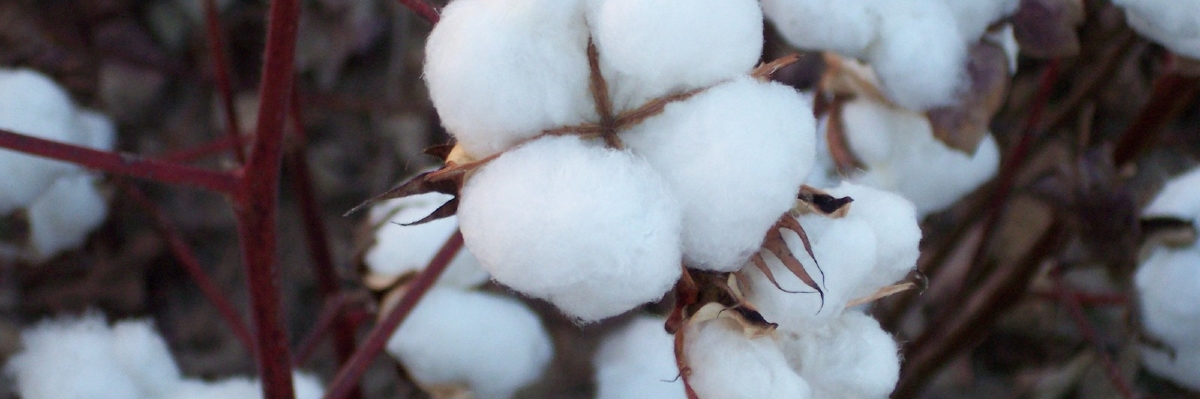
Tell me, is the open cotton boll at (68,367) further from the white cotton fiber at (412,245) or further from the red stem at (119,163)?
the red stem at (119,163)

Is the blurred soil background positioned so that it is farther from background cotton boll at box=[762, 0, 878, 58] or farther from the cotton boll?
background cotton boll at box=[762, 0, 878, 58]

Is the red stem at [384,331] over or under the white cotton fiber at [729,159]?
under

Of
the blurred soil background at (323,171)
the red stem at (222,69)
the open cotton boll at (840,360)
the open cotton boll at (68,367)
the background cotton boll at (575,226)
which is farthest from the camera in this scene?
the blurred soil background at (323,171)

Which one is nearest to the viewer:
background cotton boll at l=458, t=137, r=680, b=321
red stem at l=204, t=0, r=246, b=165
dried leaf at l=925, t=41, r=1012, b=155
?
background cotton boll at l=458, t=137, r=680, b=321

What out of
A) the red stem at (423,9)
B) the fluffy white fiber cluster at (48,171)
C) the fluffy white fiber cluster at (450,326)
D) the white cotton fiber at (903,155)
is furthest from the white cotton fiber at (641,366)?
the fluffy white fiber cluster at (48,171)

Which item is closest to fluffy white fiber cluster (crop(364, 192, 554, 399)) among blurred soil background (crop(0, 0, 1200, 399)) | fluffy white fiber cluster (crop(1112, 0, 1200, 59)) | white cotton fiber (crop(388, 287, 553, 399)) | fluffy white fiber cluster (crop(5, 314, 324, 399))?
white cotton fiber (crop(388, 287, 553, 399))

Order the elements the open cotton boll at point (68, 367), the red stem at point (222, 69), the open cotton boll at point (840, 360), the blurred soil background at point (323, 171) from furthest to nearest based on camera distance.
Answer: the blurred soil background at point (323, 171) < the red stem at point (222, 69) < the open cotton boll at point (68, 367) < the open cotton boll at point (840, 360)

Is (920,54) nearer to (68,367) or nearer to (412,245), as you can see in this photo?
(412,245)
